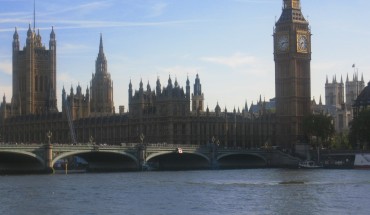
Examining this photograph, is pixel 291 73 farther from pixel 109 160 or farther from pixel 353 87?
pixel 353 87

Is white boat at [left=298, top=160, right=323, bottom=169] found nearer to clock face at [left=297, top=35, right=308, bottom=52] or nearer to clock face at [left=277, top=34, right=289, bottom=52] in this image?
clock face at [left=277, top=34, right=289, bottom=52]

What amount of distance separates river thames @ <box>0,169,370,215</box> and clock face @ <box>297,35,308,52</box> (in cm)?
5664

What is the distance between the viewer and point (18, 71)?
177250 mm

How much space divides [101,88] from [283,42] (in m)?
47.7

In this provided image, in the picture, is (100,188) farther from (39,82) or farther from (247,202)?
(39,82)

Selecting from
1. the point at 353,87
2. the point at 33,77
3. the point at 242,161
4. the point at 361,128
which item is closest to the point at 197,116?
the point at 242,161

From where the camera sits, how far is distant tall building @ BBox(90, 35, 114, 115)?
168 metres

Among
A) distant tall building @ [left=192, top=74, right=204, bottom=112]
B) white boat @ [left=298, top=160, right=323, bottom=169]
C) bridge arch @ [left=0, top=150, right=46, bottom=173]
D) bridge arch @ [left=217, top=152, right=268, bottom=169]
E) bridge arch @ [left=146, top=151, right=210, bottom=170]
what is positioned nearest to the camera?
bridge arch @ [left=0, top=150, right=46, bottom=173]

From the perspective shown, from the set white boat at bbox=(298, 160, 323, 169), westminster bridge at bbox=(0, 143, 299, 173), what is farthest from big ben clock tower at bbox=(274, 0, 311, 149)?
white boat at bbox=(298, 160, 323, 169)

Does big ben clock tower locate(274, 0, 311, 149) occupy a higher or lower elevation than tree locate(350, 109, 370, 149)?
higher

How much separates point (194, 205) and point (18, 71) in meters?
128

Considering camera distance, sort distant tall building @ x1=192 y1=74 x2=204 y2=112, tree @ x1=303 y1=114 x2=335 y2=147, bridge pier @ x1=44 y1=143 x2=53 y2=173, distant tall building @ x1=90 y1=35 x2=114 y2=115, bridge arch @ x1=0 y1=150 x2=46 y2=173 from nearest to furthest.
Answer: bridge arch @ x1=0 y1=150 x2=46 y2=173
bridge pier @ x1=44 y1=143 x2=53 y2=173
tree @ x1=303 y1=114 x2=335 y2=147
distant tall building @ x1=192 y1=74 x2=204 y2=112
distant tall building @ x1=90 y1=35 x2=114 y2=115

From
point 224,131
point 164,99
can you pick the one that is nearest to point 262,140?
point 224,131

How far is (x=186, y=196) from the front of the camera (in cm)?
6084
